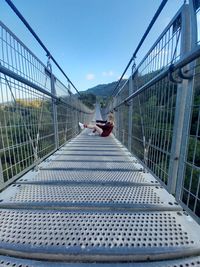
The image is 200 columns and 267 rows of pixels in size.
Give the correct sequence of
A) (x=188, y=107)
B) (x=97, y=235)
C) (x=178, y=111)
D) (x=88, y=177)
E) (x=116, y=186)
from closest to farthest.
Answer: (x=97, y=235) < (x=188, y=107) < (x=178, y=111) < (x=116, y=186) < (x=88, y=177)

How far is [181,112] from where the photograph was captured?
3.85ft

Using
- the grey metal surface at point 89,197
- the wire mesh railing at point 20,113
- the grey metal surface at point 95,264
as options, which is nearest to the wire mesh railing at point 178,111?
the grey metal surface at point 89,197

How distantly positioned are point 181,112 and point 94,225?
91 centimetres

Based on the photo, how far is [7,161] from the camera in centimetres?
144

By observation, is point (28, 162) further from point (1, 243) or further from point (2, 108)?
point (1, 243)

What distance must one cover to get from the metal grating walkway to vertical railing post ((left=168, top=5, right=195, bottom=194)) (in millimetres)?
184

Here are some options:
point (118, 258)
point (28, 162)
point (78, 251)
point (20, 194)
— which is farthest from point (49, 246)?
point (28, 162)

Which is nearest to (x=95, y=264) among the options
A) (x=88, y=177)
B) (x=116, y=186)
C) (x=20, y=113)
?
(x=116, y=186)

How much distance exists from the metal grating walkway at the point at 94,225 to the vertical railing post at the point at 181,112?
0.18 metres

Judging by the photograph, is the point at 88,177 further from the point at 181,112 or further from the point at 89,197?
the point at 181,112

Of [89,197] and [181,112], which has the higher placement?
[181,112]

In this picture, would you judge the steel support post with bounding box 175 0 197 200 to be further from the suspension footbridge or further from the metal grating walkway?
the metal grating walkway

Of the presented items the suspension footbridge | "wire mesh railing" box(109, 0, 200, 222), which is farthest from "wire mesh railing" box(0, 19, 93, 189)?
"wire mesh railing" box(109, 0, 200, 222)

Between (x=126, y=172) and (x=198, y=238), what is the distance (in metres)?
0.99
